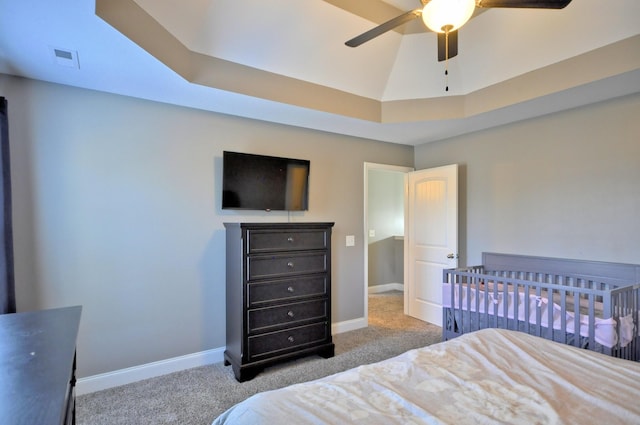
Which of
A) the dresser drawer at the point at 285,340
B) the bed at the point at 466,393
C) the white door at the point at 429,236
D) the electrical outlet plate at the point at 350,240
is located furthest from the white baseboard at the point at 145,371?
the white door at the point at 429,236

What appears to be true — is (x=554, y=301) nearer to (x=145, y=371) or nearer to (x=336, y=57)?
(x=336, y=57)

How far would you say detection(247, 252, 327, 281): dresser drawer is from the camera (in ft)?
9.27

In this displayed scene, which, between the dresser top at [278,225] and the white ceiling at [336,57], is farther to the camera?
the dresser top at [278,225]

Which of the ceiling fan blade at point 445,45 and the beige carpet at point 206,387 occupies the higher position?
the ceiling fan blade at point 445,45

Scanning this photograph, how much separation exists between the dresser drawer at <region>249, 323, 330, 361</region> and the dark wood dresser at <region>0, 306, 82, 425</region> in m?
1.57

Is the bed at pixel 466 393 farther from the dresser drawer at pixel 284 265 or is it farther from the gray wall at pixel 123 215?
the gray wall at pixel 123 215

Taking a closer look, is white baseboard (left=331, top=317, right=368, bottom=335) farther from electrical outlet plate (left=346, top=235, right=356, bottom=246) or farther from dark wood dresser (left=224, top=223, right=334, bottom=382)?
electrical outlet plate (left=346, top=235, right=356, bottom=246)

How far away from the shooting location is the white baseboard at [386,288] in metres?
6.06

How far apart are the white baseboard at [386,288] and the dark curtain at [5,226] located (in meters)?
4.96

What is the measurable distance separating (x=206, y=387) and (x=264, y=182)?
1877mm

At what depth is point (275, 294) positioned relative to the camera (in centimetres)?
293

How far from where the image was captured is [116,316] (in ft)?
8.86

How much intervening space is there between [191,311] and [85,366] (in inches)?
33.5

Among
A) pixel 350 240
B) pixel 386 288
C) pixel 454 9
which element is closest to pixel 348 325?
pixel 350 240
